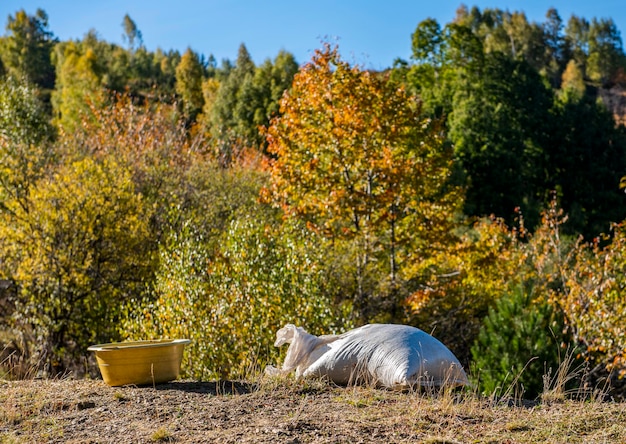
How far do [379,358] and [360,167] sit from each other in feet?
20.2

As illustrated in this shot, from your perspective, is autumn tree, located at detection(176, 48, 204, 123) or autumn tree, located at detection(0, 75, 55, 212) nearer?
autumn tree, located at detection(0, 75, 55, 212)

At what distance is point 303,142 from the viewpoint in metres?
11.5

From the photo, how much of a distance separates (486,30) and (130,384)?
65425 millimetres

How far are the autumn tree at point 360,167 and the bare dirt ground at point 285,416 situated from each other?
19.2 ft

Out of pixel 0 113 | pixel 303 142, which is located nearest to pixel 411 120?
pixel 303 142

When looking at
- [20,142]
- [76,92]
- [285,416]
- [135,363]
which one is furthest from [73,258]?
[76,92]

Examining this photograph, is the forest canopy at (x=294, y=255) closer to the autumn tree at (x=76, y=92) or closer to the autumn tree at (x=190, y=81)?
the autumn tree at (x=76, y=92)

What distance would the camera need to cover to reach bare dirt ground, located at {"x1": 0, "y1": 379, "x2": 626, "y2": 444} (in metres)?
4.13

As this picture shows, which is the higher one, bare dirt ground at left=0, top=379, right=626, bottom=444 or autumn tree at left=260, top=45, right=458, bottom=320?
autumn tree at left=260, top=45, right=458, bottom=320

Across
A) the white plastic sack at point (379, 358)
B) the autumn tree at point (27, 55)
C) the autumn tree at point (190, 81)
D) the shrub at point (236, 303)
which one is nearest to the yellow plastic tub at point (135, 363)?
the white plastic sack at point (379, 358)

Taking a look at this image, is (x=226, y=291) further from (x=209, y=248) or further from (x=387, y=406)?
(x=387, y=406)

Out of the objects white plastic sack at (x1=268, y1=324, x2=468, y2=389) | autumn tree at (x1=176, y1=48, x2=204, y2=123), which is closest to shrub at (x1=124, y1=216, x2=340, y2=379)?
white plastic sack at (x1=268, y1=324, x2=468, y2=389)

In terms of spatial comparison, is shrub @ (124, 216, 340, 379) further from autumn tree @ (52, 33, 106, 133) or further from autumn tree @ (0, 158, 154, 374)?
autumn tree @ (52, 33, 106, 133)

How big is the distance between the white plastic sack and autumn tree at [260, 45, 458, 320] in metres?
5.06
